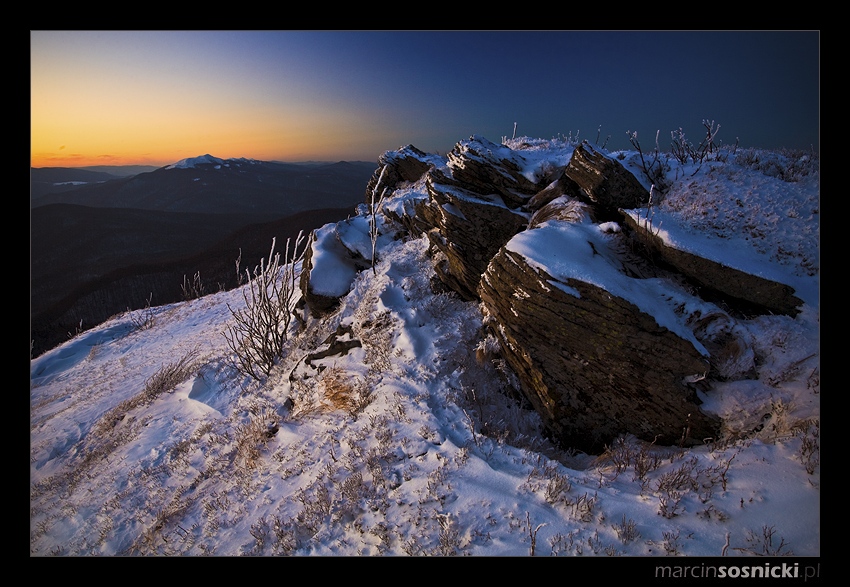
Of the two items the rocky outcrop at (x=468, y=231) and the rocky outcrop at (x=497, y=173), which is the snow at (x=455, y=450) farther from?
the rocky outcrop at (x=468, y=231)

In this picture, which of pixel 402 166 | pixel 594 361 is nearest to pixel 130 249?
pixel 402 166

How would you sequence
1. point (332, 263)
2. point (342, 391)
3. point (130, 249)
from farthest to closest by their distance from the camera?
point (130, 249)
point (332, 263)
point (342, 391)

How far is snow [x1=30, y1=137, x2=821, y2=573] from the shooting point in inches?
158

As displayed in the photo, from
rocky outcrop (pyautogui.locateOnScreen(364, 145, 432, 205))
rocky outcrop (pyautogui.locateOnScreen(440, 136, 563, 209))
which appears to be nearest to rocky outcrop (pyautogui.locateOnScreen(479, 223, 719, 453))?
rocky outcrop (pyautogui.locateOnScreen(440, 136, 563, 209))

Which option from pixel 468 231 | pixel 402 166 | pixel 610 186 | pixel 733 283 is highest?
pixel 402 166

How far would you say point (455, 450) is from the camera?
17.6 ft

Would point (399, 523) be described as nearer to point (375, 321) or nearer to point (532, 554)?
point (532, 554)

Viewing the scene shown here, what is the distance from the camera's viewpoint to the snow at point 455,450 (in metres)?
4.02

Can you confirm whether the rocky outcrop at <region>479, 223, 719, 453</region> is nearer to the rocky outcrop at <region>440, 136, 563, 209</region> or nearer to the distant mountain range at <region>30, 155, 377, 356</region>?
the rocky outcrop at <region>440, 136, 563, 209</region>

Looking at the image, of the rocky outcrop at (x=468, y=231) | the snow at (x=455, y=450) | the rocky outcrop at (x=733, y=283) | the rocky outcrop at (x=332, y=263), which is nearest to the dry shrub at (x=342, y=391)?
the snow at (x=455, y=450)

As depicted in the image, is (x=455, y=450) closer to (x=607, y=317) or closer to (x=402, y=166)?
(x=607, y=317)
